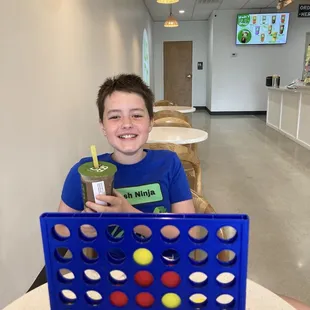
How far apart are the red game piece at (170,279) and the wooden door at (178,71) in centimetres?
1158

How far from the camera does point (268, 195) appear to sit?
143 inches

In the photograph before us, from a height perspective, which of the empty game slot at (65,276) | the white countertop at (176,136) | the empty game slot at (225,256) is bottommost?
the white countertop at (176,136)

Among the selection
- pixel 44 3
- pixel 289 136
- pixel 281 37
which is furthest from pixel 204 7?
pixel 44 3

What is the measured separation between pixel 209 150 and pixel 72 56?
337cm

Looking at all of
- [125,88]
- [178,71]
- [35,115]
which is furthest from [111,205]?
[178,71]

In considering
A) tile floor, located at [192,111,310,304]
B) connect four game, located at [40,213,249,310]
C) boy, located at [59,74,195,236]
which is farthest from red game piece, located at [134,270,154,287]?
tile floor, located at [192,111,310,304]

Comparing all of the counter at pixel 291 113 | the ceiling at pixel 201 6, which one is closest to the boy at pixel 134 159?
the counter at pixel 291 113

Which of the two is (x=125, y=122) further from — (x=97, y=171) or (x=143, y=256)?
(x=143, y=256)

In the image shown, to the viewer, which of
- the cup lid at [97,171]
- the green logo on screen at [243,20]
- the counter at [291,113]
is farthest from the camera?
the green logo on screen at [243,20]

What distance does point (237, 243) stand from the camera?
525 millimetres

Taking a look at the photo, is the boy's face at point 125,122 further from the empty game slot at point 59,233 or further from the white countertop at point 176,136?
the white countertop at point 176,136

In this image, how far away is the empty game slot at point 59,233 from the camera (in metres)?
0.55

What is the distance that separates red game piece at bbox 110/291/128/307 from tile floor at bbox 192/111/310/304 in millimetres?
1805

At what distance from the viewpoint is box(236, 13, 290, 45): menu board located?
9492 mm
